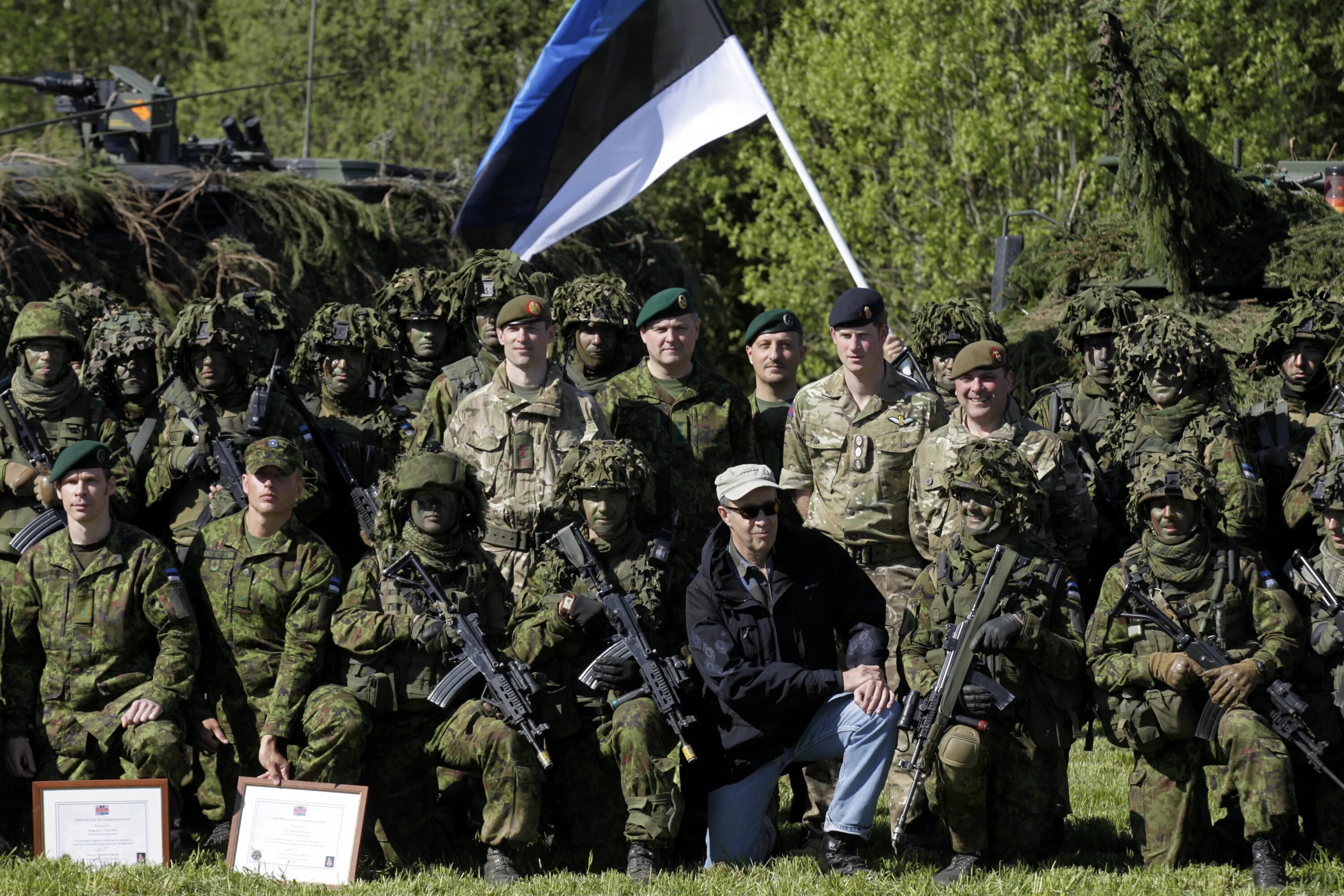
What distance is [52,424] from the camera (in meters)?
8.15

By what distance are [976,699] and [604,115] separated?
5.40 m

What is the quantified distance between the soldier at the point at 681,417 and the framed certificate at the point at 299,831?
2.21 meters

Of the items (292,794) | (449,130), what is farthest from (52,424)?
(449,130)

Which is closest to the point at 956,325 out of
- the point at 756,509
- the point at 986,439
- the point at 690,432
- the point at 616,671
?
the point at 986,439

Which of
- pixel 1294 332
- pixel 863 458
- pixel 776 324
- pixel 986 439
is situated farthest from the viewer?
pixel 1294 332

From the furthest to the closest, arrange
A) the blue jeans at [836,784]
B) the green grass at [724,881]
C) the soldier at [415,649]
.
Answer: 1. the soldier at [415,649]
2. the blue jeans at [836,784]
3. the green grass at [724,881]

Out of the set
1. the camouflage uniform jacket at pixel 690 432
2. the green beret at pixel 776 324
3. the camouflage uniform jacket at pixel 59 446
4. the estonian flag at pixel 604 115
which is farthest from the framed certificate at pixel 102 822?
the estonian flag at pixel 604 115

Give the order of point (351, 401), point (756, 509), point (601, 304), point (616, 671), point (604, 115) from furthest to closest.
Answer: point (604, 115) → point (351, 401) → point (601, 304) → point (616, 671) → point (756, 509)

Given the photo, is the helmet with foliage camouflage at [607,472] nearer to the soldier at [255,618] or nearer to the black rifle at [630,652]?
the black rifle at [630,652]

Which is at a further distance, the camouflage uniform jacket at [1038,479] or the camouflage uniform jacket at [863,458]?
the camouflage uniform jacket at [863,458]

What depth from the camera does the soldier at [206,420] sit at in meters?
8.14

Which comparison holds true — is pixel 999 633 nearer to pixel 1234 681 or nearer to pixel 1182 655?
pixel 1182 655

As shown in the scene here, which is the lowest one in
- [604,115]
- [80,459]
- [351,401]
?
[80,459]

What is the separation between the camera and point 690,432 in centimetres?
806
